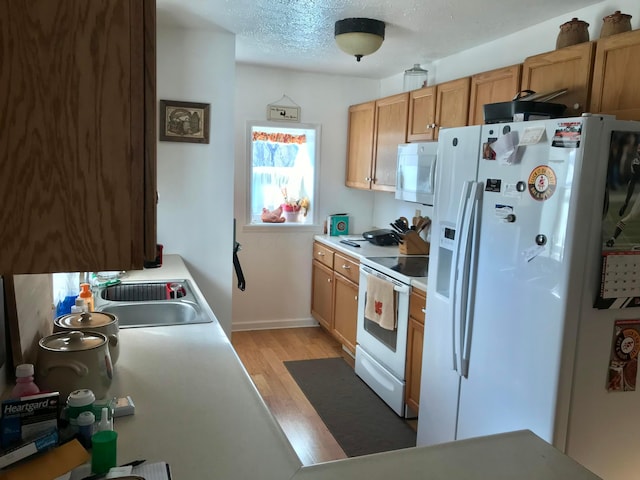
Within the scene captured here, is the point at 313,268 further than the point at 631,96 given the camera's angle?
Yes

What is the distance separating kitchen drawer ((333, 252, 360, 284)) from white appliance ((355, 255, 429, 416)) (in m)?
0.18

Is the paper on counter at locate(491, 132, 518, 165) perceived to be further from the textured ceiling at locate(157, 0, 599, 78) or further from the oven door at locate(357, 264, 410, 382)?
the oven door at locate(357, 264, 410, 382)

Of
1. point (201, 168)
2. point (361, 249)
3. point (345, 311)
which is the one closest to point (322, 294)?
point (345, 311)

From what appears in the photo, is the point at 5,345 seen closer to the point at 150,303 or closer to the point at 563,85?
the point at 150,303

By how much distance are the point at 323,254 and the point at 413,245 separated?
100 cm

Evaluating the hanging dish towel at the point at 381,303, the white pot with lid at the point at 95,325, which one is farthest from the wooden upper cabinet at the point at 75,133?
the hanging dish towel at the point at 381,303

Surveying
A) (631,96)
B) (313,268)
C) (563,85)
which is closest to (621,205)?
(631,96)

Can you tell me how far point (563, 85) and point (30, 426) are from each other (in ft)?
7.89

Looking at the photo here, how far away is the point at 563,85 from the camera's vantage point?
229cm

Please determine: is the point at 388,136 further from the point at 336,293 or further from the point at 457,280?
the point at 457,280

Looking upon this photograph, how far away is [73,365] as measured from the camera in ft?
4.21

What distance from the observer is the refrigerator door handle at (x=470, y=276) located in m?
2.20

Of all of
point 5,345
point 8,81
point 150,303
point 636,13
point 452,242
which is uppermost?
point 636,13

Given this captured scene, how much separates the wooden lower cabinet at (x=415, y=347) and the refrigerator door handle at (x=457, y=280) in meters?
0.48
